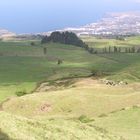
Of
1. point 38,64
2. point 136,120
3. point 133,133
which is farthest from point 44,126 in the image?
point 38,64

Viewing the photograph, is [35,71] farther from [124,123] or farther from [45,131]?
[45,131]

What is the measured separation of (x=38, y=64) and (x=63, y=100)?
113 m

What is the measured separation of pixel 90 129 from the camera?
36.9 metres

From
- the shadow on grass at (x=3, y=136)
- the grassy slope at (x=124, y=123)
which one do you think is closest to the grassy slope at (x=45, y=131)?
the shadow on grass at (x=3, y=136)

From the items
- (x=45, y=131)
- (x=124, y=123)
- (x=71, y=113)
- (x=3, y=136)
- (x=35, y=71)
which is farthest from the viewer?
(x=35, y=71)

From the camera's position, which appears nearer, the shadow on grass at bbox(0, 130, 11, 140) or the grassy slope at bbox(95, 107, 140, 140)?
the shadow on grass at bbox(0, 130, 11, 140)

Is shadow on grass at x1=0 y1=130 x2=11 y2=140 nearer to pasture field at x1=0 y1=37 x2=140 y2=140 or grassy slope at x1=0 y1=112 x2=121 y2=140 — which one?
pasture field at x1=0 y1=37 x2=140 y2=140

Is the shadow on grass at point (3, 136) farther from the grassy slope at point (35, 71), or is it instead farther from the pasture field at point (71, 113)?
the grassy slope at point (35, 71)

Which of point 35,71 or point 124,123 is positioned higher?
point 124,123

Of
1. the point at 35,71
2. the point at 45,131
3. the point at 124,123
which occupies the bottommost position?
the point at 35,71

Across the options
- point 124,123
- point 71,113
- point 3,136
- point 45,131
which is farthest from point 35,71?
point 3,136

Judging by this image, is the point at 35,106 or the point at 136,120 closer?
the point at 136,120

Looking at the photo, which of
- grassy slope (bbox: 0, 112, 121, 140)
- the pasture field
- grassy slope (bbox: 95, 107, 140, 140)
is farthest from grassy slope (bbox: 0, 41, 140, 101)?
grassy slope (bbox: 0, 112, 121, 140)

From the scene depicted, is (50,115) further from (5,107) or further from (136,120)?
(136,120)
